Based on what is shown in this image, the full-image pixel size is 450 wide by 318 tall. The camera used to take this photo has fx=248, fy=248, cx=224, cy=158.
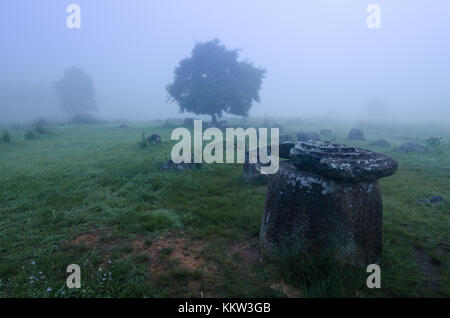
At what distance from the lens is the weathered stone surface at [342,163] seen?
3.29 m

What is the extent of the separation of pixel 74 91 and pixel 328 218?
5789 centimetres

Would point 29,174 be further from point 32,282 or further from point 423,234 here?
point 423,234

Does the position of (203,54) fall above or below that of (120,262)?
above

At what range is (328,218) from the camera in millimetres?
3371

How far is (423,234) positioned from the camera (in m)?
4.76

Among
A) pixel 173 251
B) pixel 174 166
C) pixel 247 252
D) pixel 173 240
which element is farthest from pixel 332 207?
pixel 174 166

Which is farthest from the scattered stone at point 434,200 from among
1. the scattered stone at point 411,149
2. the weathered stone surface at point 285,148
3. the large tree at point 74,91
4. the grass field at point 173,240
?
the large tree at point 74,91

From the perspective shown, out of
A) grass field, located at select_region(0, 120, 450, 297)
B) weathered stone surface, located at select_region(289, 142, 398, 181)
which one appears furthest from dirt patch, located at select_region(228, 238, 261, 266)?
weathered stone surface, located at select_region(289, 142, 398, 181)

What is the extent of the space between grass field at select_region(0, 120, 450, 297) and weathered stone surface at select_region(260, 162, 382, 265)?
0.77 ft

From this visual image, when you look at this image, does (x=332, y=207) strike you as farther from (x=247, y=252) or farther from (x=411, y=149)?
(x=411, y=149)
